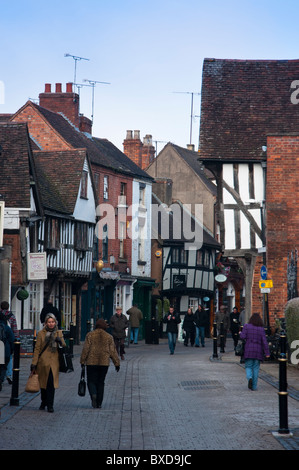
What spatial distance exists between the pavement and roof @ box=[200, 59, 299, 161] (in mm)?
12203

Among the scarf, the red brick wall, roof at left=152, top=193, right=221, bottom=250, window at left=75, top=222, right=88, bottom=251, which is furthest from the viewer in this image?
roof at left=152, top=193, right=221, bottom=250

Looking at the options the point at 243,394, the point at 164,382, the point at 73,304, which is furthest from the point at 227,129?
the point at 243,394

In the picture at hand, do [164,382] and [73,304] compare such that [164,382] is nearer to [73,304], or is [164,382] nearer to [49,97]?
[73,304]

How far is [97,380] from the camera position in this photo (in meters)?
15.3

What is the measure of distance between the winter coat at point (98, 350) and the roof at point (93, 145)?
30.1 meters

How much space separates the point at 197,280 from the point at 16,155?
965 inches

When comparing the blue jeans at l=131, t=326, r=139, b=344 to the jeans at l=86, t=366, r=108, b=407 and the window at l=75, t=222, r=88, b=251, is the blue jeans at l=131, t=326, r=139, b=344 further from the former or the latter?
the jeans at l=86, t=366, r=108, b=407

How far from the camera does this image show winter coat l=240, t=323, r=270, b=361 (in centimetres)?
1777

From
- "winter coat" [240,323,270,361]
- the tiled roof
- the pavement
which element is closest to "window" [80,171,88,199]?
the tiled roof

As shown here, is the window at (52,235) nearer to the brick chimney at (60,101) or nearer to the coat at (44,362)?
the brick chimney at (60,101)

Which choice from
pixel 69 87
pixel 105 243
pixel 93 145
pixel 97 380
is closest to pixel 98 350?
pixel 97 380

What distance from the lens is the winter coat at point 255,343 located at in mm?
17766

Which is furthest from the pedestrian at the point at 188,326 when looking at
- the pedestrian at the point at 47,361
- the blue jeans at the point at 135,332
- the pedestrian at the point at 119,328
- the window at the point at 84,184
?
the pedestrian at the point at 47,361

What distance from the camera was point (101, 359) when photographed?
49.6 ft
